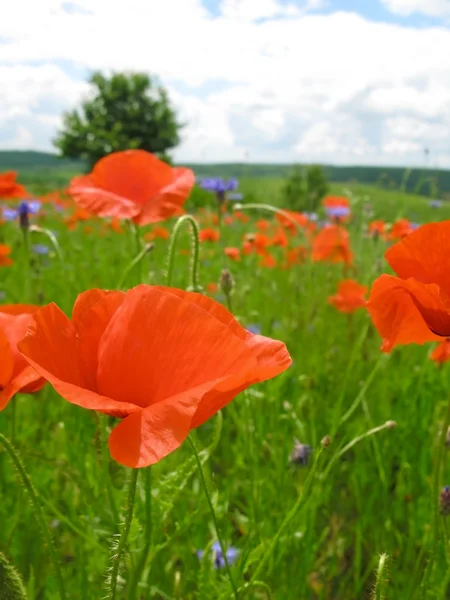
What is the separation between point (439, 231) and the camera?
80 cm

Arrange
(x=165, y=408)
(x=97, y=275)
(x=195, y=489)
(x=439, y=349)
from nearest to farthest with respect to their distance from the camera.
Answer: (x=165, y=408) < (x=439, y=349) < (x=195, y=489) < (x=97, y=275)

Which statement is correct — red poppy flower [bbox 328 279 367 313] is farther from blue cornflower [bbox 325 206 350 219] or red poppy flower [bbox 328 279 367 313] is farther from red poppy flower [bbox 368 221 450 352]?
red poppy flower [bbox 368 221 450 352]

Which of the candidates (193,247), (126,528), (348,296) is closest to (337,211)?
(348,296)

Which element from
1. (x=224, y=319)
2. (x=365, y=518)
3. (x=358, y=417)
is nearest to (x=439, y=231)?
(x=224, y=319)

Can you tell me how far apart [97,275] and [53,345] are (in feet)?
10.1

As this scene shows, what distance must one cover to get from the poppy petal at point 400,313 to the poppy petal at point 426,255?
3cm

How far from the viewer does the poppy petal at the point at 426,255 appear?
81 cm

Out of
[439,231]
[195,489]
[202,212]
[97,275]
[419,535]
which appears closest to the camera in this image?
[439,231]

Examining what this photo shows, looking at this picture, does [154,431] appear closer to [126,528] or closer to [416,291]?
[126,528]

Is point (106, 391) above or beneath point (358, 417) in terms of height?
above

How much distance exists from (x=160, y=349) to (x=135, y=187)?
35.3 inches

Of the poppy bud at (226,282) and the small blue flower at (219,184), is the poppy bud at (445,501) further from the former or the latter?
the small blue flower at (219,184)

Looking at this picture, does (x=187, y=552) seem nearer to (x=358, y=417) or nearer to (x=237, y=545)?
(x=237, y=545)

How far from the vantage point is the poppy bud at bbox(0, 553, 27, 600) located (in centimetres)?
57
